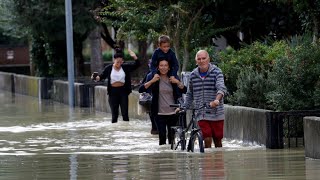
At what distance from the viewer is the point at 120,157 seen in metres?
15.4

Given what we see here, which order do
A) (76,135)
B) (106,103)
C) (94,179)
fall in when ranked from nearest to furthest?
1. (94,179)
2. (76,135)
3. (106,103)

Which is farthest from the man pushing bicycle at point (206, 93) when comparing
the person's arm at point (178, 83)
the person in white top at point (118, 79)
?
the person in white top at point (118, 79)

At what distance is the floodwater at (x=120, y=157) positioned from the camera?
1268 centimetres

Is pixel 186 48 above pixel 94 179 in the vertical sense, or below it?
above

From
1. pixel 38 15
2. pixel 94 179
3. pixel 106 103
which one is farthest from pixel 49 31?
pixel 94 179

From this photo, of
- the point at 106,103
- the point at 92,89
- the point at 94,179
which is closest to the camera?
the point at 94,179

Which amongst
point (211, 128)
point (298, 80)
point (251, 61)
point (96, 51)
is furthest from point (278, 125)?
point (96, 51)

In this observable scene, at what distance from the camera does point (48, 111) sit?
99.5ft

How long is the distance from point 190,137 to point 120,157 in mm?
1098

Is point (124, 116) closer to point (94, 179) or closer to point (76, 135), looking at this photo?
point (76, 135)

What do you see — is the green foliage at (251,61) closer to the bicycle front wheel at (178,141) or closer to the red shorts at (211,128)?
the bicycle front wheel at (178,141)

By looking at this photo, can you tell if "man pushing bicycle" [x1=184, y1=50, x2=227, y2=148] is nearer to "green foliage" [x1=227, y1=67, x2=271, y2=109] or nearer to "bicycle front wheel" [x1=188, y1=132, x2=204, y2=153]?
"bicycle front wheel" [x1=188, y1=132, x2=204, y2=153]

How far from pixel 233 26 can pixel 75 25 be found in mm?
11101

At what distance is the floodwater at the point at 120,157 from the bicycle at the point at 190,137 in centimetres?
17
